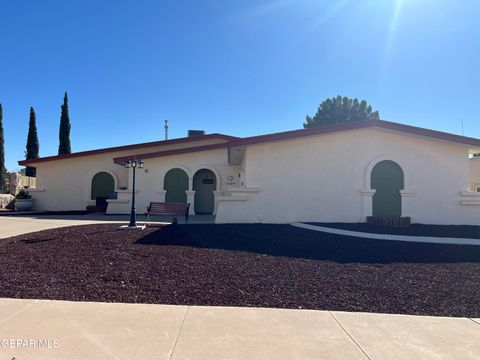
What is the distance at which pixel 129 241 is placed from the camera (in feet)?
29.0

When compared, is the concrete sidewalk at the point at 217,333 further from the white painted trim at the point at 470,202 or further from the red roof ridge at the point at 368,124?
the white painted trim at the point at 470,202

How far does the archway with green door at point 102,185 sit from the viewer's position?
21.4 m

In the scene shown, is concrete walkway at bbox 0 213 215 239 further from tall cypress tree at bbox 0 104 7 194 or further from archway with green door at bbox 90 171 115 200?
tall cypress tree at bbox 0 104 7 194

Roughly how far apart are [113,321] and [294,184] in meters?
10.8

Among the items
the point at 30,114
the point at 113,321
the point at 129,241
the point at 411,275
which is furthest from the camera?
the point at 30,114

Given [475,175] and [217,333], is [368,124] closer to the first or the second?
[217,333]

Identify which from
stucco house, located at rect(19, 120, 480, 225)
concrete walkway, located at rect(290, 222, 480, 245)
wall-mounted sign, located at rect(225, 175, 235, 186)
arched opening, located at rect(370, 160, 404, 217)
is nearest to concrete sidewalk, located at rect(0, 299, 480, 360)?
concrete walkway, located at rect(290, 222, 480, 245)

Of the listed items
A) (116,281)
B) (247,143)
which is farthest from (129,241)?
(247,143)

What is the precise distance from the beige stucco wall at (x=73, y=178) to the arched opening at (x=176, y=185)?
333 cm

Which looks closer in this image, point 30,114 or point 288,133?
point 288,133

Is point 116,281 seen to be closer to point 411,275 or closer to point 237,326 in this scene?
point 237,326

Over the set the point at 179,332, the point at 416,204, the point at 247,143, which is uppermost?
the point at 247,143

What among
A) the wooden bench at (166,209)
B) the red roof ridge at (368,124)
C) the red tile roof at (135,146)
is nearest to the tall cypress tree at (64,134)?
the red tile roof at (135,146)

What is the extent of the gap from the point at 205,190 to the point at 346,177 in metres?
8.95
